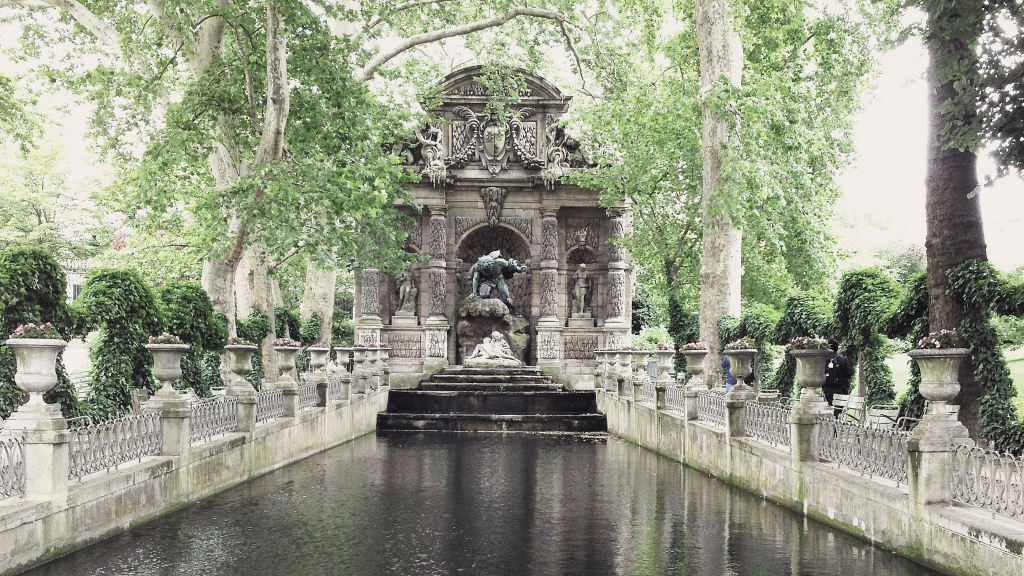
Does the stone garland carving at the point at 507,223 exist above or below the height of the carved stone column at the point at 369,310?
above

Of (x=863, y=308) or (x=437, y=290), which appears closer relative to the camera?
(x=863, y=308)

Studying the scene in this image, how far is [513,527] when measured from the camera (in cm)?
986

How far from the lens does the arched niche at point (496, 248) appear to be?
2969cm

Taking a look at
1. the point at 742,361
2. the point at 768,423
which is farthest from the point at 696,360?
the point at 768,423

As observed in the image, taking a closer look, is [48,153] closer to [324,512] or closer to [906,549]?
[324,512]

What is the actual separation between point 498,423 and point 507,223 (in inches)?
380

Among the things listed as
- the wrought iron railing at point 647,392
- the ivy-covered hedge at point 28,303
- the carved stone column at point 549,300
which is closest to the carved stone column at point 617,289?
the carved stone column at point 549,300

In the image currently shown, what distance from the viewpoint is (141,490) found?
971 cm

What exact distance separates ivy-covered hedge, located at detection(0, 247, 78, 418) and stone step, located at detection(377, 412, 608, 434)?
10.7 meters

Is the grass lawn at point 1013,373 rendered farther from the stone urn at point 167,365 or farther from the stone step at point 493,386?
the stone urn at point 167,365

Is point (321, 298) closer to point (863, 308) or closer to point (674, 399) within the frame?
→ point (674, 399)

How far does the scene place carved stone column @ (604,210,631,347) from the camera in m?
28.7

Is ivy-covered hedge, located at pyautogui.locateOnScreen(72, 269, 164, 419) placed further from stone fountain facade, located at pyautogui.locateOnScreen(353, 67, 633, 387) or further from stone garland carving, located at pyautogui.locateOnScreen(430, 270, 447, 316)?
stone garland carving, located at pyautogui.locateOnScreen(430, 270, 447, 316)

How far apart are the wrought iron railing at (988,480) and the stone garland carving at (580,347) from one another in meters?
21.2
